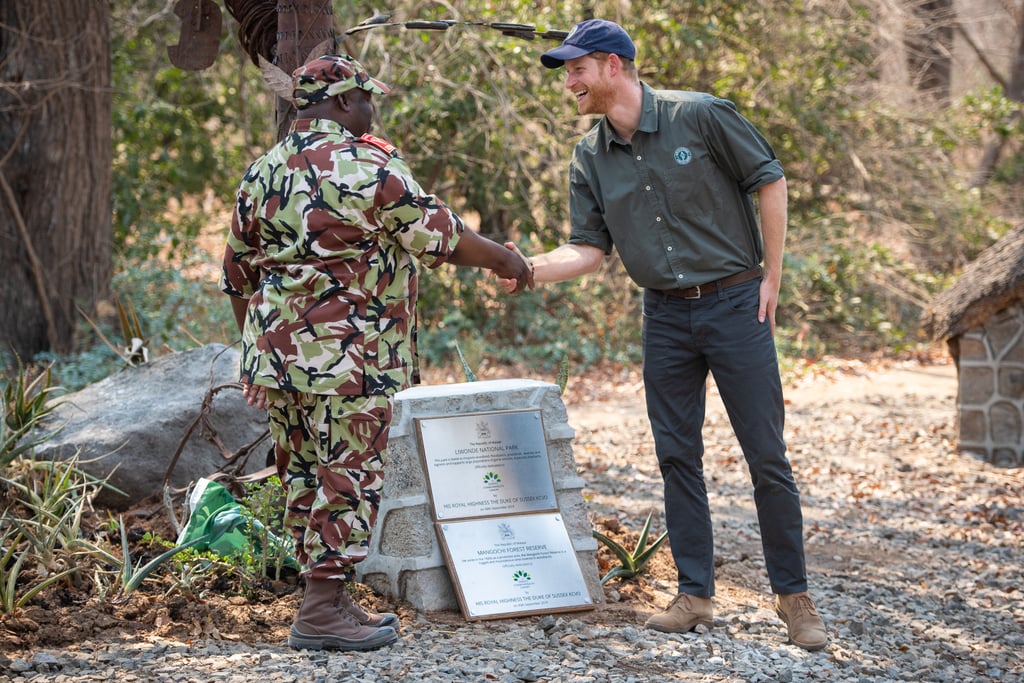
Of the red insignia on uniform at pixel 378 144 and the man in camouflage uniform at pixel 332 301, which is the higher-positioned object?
the red insignia on uniform at pixel 378 144

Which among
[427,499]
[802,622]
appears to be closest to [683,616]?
[802,622]

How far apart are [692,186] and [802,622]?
1.67 m

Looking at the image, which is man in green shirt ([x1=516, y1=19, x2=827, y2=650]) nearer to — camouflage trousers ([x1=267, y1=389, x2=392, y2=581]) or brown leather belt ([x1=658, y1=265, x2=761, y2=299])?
brown leather belt ([x1=658, y1=265, x2=761, y2=299])

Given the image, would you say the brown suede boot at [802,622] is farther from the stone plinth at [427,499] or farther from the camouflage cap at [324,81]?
the camouflage cap at [324,81]

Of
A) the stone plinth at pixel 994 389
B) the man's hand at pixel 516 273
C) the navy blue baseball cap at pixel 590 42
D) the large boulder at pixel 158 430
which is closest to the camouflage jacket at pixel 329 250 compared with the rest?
the man's hand at pixel 516 273

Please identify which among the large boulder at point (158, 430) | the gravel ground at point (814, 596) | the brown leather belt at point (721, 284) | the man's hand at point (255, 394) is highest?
the brown leather belt at point (721, 284)

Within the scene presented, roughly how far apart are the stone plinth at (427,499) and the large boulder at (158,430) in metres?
1.10

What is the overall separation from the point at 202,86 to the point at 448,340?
4108 mm

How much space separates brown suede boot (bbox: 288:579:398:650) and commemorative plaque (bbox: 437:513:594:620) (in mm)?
493

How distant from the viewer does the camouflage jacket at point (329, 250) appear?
11.3 feet

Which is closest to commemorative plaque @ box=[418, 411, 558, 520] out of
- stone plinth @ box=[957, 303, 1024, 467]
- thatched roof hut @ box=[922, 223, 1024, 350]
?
thatched roof hut @ box=[922, 223, 1024, 350]

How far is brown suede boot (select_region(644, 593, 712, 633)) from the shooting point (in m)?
4.18

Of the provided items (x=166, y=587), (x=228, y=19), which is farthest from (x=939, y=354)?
(x=166, y=587)

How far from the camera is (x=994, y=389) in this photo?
7.73 m
